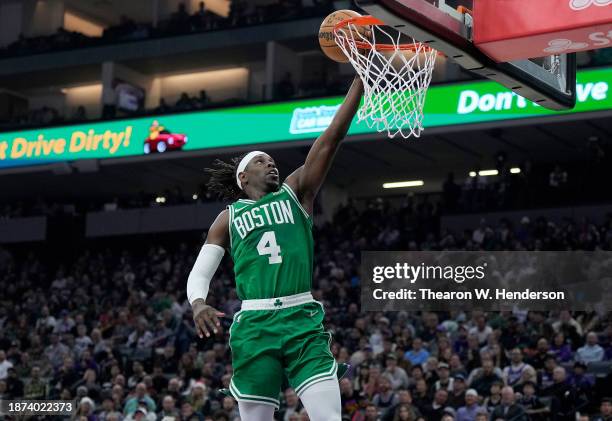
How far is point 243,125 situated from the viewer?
2486 cm

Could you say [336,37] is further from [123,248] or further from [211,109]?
[123,248]

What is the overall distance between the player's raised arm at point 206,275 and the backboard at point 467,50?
5.04 feet

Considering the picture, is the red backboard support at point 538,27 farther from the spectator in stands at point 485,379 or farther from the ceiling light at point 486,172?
the ceiling light at point 486,172

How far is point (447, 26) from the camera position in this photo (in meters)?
6.17

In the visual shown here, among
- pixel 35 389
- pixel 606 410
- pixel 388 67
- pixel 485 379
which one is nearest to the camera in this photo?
pixel 388 67

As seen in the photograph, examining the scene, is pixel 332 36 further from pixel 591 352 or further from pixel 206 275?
pixel 591 352

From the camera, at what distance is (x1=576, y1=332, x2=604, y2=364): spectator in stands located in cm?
1368

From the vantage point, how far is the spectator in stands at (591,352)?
13.7m

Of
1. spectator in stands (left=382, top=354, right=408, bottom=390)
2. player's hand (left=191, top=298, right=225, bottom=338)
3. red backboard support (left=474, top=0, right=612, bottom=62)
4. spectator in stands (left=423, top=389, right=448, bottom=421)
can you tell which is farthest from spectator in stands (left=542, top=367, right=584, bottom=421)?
player's hand (left=191, top=298, right=225, bottom=338)

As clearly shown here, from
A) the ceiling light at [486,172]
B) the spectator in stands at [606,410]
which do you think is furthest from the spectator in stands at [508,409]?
the ceiling light at [486,172]

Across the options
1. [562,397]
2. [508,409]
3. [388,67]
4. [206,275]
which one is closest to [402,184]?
[562,397]

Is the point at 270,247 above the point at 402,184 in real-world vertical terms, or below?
below

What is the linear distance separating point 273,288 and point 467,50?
6.38 feet

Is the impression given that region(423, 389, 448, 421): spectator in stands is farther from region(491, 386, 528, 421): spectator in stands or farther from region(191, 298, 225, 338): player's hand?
region(191, 298, 225, 338): player's hand
